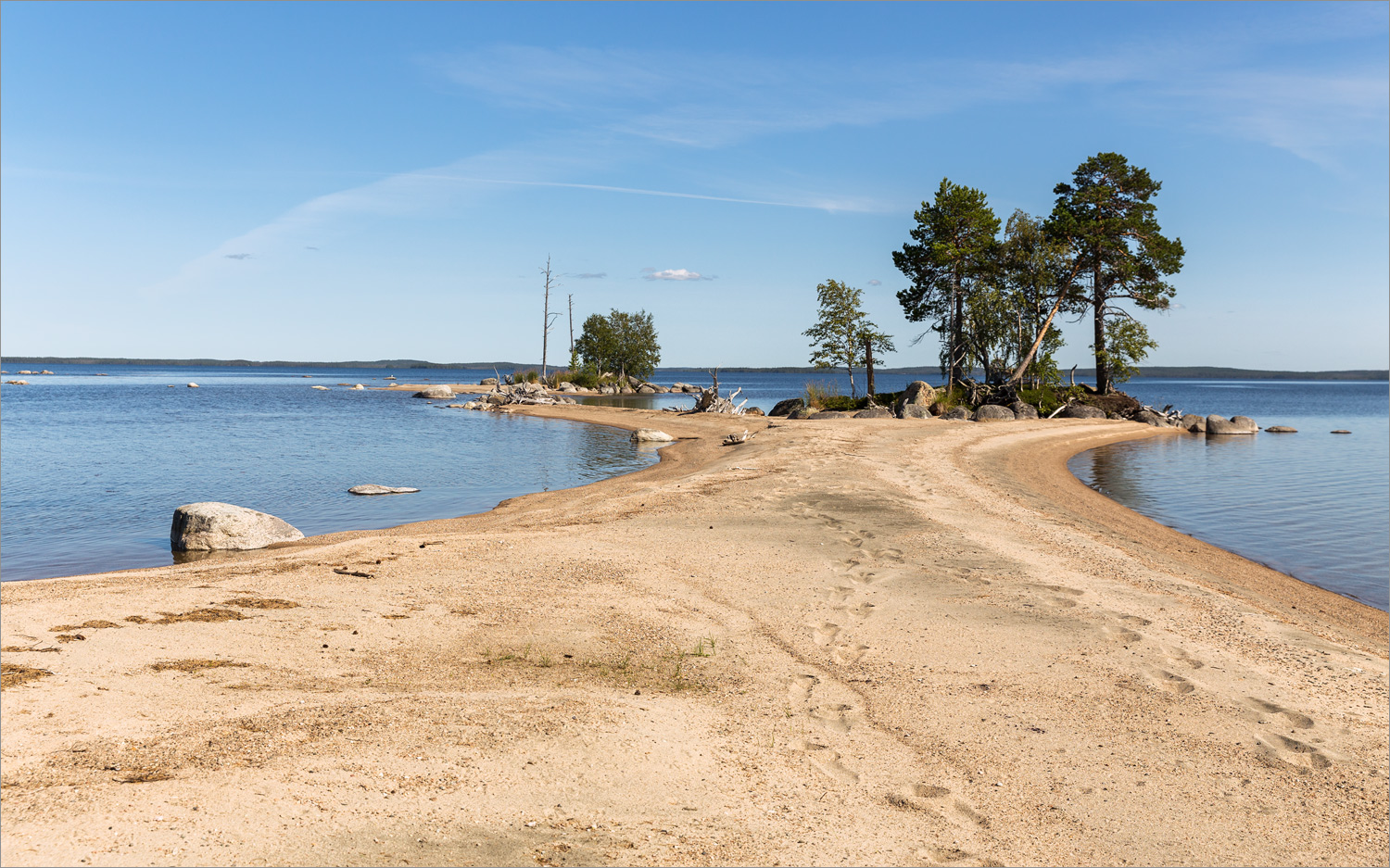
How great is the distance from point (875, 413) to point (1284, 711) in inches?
1384

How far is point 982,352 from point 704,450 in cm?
2527

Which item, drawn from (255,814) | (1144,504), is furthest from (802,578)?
(1144,504)

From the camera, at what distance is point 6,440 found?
3391cm

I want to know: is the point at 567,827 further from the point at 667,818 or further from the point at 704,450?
the point at 704,450

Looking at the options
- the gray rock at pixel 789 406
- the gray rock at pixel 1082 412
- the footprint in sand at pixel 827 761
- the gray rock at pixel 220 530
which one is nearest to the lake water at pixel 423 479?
the gray rock at pixel 220 530

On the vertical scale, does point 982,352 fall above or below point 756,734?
above

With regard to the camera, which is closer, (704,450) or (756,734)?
(756,734)

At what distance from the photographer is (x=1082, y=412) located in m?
46.6

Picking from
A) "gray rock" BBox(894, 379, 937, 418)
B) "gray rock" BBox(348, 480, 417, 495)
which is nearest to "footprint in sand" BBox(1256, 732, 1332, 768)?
"gray rock" BBox(348, 480, 417, 495)

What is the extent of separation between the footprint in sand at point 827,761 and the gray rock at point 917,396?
1476 inches

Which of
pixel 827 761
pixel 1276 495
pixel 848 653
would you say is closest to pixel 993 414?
pixel 1276 495

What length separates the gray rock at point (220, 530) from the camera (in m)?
13.5

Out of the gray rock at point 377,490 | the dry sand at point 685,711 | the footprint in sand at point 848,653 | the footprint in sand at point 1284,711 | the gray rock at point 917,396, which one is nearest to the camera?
the dry sand at point 685,711

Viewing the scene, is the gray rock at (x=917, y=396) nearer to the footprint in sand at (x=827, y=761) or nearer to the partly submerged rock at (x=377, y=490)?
the partly submerged rock at (x=377, y=490)
